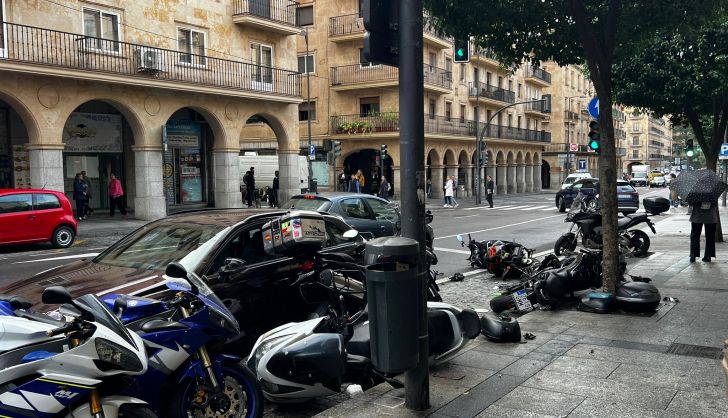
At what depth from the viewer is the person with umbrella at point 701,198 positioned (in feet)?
37.6

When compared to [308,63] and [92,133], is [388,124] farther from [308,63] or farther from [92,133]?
[92,133]

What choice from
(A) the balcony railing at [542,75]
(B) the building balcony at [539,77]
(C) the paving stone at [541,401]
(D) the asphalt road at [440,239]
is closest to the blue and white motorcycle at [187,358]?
(C) the paving stone at [541,401]

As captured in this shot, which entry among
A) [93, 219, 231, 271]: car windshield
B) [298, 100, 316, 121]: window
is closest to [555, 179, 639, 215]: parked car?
[298, 100, 316, 121]: window

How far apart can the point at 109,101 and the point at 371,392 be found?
20279mm

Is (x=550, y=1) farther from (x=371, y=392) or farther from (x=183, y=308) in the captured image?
(x=183, y=308)

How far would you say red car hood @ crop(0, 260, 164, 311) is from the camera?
4.85 meters

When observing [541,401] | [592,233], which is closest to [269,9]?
[592,233]

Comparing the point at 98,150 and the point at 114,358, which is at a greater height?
the point at 98,150

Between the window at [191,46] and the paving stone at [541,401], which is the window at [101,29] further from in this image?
the paving stone at [541,401]

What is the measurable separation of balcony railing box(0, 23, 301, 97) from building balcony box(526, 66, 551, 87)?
1466 inches

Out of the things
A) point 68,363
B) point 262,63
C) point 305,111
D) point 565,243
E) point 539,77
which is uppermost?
point 539,77

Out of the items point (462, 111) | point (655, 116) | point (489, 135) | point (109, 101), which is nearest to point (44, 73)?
point (109, 101)

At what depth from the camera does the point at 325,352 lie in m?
4.41

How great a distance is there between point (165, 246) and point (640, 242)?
10.3 metres
